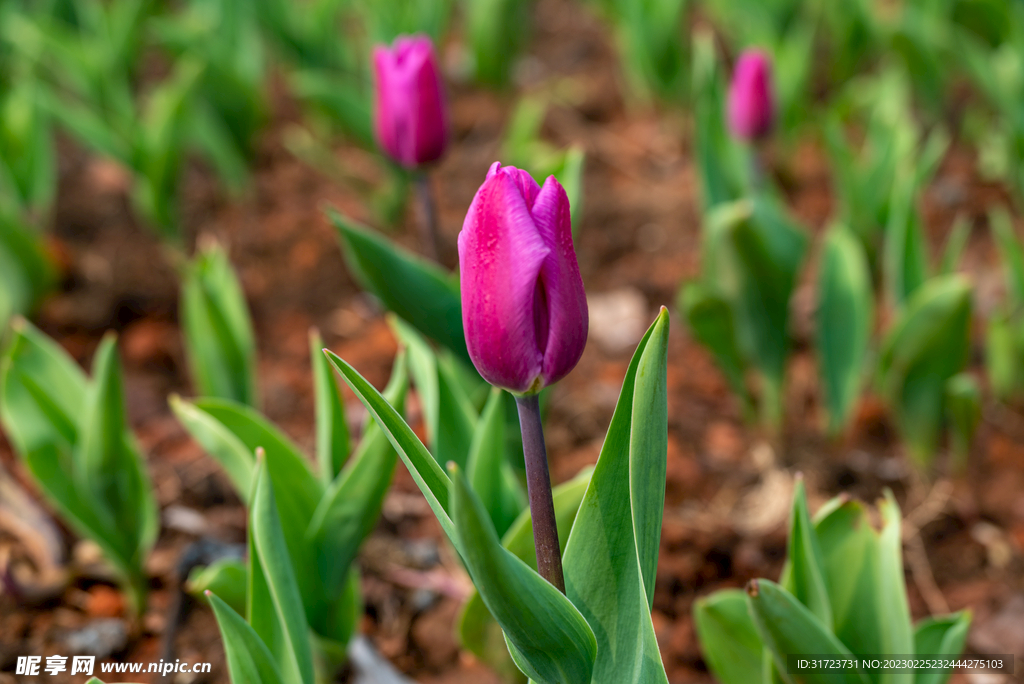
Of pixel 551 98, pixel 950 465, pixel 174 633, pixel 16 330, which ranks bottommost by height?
pixel 174 633

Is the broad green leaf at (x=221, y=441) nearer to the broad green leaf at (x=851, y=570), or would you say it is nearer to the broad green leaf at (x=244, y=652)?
the broad green leaf at (x=244, y=652)

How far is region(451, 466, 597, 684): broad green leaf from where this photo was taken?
615mm

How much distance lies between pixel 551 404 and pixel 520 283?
1.31m

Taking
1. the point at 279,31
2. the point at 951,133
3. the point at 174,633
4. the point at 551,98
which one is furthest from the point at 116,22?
the point at 951,133

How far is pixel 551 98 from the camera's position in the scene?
124 inches

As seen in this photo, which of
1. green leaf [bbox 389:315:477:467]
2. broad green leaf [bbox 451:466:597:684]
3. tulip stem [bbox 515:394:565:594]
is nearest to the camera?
broad green leaf [bbox 451:466:597:684]

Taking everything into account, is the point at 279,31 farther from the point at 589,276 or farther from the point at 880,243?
the point at 880,243

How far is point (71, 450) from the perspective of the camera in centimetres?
→ 128

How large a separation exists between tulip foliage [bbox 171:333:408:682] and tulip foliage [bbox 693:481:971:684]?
0.43 metres

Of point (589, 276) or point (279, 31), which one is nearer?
point (589, 276)

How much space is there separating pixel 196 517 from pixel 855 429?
130cm

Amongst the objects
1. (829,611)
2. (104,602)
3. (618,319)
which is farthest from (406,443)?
(618,319)

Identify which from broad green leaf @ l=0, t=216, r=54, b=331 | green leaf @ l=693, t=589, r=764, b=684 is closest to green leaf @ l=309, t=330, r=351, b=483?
green leaf @ l=693, t=589, r=764, b=684

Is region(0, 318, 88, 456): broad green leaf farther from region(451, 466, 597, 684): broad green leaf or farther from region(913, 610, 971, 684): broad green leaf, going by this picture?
region(913, 610, 971, 684): broad green leaf
